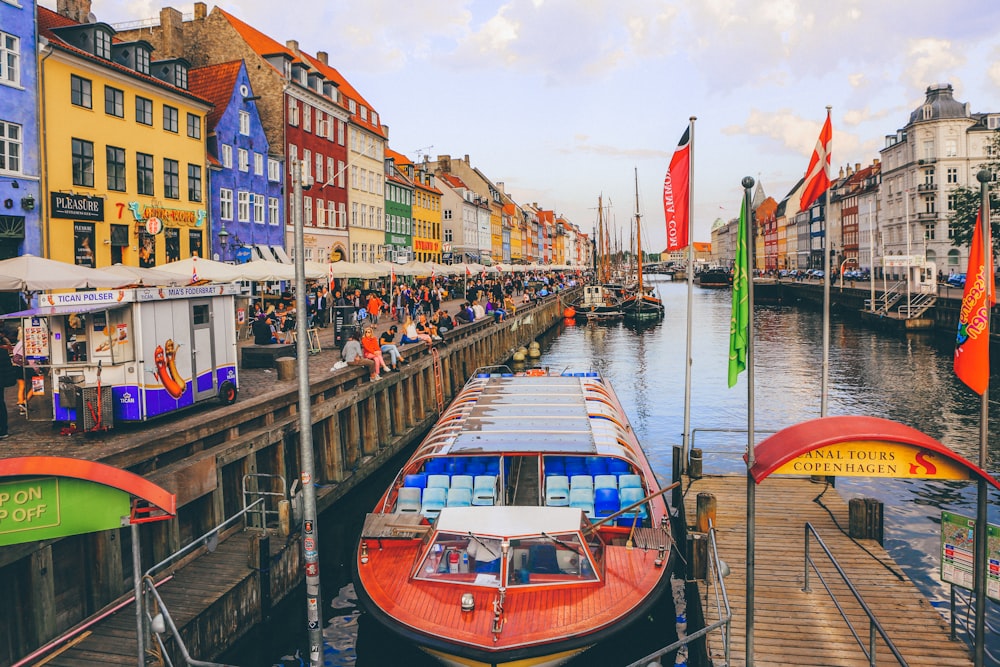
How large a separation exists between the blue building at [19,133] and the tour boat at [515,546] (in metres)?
19.9

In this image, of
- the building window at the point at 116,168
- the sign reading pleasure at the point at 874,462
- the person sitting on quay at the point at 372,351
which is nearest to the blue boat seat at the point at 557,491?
the sign reading pleasure at the point at 874,462

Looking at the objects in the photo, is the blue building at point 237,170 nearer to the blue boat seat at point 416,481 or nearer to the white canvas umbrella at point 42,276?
the white canvas umbrella at point 42,276

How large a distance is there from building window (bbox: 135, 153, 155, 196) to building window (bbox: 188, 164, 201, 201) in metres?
3.42

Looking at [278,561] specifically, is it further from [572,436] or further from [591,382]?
[591,382]

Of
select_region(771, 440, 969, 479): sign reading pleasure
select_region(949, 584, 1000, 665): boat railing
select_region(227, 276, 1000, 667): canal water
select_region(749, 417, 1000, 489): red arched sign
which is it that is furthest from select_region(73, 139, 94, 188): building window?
select_region(949, 584, 1000, 665): boat railing

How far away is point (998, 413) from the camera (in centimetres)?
3072

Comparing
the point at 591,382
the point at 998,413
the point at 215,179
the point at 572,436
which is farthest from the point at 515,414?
the point at 215,179

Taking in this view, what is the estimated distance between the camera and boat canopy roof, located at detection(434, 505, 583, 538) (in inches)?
420

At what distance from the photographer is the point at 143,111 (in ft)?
115

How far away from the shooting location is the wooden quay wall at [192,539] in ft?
31.9

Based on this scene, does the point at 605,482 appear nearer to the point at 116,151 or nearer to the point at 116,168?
the point at 116,168

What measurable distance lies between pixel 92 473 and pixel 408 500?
7.74 meters

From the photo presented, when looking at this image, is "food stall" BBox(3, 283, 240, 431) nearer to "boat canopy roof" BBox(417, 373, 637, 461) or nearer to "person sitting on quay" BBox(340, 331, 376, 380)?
"boat canopy roof" BBox(417, 373, 637, 461)

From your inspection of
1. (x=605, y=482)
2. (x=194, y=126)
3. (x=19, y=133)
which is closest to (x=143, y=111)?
(x=194, y=126)
